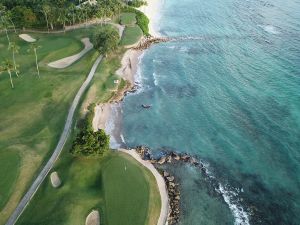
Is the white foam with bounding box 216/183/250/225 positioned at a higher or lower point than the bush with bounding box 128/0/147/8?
lower

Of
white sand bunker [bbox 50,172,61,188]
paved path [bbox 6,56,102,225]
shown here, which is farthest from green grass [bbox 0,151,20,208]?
white sand bunker [bbox 50,172,61,188]

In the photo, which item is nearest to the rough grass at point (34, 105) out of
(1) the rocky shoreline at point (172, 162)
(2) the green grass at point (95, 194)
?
(2) the green grass at point (95, 194)

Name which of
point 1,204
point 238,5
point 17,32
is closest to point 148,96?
point 1,204

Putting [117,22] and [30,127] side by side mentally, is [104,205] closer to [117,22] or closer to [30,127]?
[30,127]

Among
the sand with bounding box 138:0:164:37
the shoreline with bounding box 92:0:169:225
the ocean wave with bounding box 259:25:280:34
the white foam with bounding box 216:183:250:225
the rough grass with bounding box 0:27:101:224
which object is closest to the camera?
the white foam with bounding box 216:183:250:225

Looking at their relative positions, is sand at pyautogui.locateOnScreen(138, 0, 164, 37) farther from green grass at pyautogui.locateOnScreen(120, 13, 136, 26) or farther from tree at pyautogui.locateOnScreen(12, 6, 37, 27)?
tree at pyautogui.locateOnScreen(12, 6, 37, 27)

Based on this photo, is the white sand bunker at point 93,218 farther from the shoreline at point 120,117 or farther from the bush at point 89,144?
the bush at point 89,144
